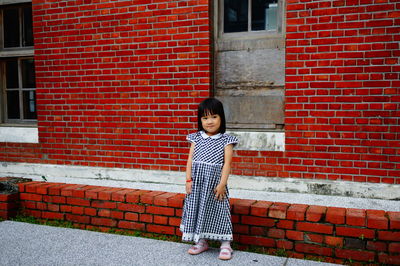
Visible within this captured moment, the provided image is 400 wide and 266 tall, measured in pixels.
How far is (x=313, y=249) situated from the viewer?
2637 millimetres

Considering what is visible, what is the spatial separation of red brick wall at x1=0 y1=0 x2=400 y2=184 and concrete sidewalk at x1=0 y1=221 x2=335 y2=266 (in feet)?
4.76

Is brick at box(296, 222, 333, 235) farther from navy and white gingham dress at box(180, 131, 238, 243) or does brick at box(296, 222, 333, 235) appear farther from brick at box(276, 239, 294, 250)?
navy and white gingham dress at box(180, 131, 238, 243)

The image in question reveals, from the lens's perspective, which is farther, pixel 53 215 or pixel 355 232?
pixel 53 215

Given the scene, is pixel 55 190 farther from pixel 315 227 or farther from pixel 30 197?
pixel 315 227

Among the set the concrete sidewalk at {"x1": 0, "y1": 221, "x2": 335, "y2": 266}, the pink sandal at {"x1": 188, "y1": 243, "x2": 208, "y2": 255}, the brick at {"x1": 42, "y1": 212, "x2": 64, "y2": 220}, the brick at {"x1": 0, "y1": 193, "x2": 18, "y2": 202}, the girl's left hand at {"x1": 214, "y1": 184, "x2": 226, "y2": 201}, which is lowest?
the concrete sidewalk at {"x1": 0, "y1": 221, "x2": 335, "y2": 266}

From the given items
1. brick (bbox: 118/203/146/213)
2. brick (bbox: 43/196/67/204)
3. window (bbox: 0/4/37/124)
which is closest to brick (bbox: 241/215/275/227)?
brick (bbox: 118/203/146/213)

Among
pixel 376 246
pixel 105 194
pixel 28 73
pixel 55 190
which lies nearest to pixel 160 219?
pixel 105 194

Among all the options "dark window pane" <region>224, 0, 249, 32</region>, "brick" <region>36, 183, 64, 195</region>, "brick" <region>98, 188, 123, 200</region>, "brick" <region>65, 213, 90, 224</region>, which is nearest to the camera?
"brick" <region>98, 188, 123, 200</region>

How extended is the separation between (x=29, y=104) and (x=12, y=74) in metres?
0.58

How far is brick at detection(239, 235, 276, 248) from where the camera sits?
9.04ft

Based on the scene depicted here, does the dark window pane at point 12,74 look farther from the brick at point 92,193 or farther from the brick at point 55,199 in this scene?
the brick at point 92,193

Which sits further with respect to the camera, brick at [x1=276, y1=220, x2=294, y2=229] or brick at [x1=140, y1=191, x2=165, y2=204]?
brick at [x1=140, y1=191, x2=165, y2=204]

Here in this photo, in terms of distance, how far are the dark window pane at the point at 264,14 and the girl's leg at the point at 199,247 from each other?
2619mm

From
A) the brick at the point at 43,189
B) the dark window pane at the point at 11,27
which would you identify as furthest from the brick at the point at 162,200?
the dark window pane at the point at 11,27
